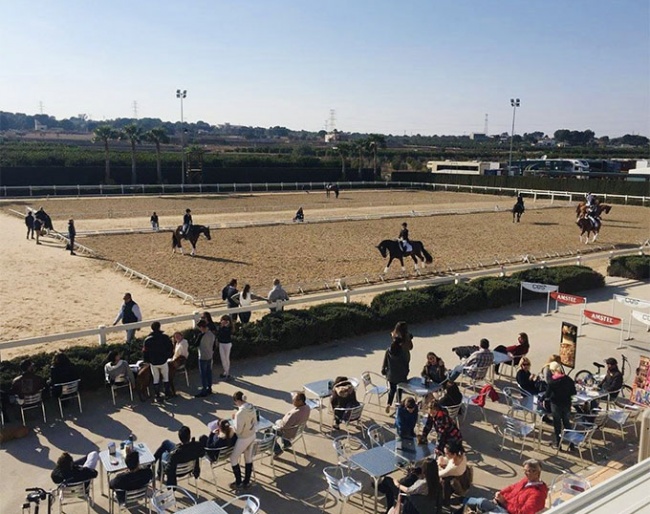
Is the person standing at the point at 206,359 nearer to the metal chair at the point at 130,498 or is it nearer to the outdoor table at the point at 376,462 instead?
the metal chair at the point at 130,498

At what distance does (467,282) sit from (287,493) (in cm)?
1041

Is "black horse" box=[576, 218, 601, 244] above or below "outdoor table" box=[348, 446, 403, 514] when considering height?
above

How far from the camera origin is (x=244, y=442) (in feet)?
23.6

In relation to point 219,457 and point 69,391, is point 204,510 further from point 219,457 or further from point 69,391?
point 69,391

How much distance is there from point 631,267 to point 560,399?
13.4 m

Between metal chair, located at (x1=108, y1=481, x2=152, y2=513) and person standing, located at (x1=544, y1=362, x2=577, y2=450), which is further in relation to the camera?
person standing, located at (x1=544, y1=362, x2=577, y2=450)

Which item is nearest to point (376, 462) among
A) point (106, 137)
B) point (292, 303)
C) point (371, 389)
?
point (371, 389)

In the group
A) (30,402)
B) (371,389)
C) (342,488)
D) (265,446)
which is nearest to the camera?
(342,488)

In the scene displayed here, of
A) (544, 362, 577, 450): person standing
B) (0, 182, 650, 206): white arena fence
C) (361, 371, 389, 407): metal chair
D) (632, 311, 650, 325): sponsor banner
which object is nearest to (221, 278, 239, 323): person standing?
(361, 371, 389, 407): metal chair

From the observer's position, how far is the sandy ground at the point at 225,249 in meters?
15.7

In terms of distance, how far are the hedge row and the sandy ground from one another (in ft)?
9.22

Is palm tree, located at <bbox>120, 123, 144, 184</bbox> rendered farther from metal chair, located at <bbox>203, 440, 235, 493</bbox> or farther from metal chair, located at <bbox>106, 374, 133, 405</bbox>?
metal chair, located at <bbox>203, 440, 235, 493</bbox>

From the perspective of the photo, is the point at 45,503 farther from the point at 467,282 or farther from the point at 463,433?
the point at 467,282

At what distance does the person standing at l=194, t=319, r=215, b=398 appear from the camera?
980 centimetres
